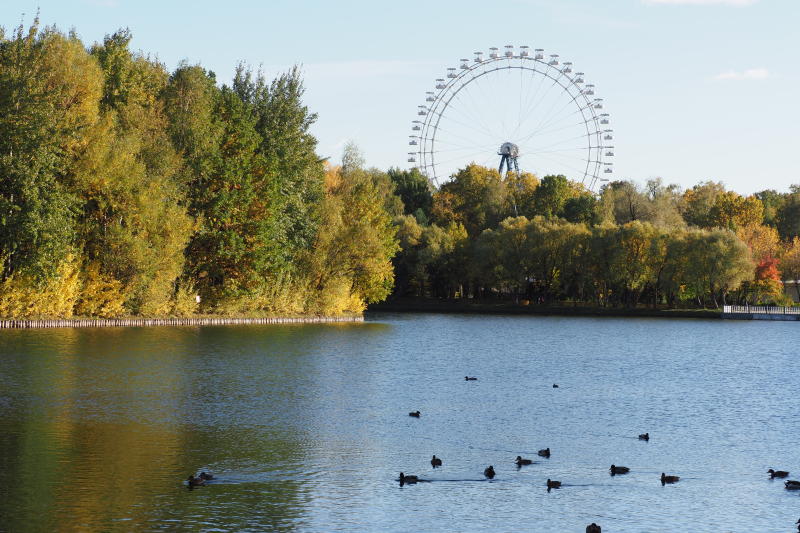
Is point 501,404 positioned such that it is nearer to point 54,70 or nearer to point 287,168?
point 54,70

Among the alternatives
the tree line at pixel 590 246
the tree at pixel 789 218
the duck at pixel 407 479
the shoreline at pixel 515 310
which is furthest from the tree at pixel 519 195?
the duck at pixel 407 479

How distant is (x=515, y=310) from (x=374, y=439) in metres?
98.4

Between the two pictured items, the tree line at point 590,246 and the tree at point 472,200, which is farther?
the tree at point 472,200

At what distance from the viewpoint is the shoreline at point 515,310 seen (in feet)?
376

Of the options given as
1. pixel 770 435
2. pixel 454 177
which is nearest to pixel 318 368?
pixel 770 435

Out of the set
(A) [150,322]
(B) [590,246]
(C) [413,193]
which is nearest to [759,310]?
(B) [590,246]

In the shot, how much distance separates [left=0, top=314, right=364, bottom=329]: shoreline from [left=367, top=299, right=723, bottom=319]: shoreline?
36815 millimetres

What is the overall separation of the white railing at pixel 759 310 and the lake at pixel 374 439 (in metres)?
61.1

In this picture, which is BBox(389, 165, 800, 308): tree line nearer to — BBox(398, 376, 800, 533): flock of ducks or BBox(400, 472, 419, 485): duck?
BBox(398, 376, 800, 533): flock of ducks

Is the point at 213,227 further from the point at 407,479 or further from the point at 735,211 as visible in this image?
the point at 735,211

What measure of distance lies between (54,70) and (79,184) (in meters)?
7.26

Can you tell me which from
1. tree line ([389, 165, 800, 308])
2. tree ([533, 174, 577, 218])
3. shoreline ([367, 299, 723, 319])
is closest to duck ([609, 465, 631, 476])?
tree line ([389, 165, 800, 308])

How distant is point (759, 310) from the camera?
11469 centimetres

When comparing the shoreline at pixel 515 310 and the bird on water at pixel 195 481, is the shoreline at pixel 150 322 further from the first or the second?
the bird on water at pixel 195 481
